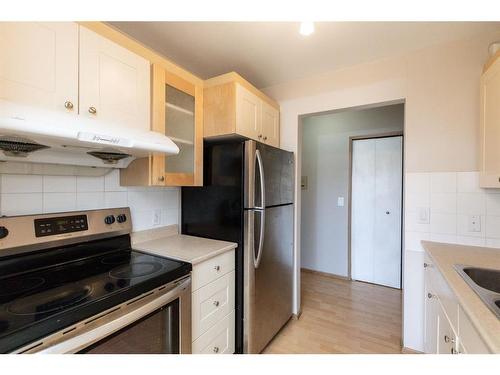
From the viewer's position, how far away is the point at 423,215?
1.68 m

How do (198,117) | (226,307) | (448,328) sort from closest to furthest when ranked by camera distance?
1. (448,328)
2. (226,307)
3. (198,117)

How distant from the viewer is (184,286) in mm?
1240

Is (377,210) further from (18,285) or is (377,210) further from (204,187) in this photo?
(18,285)

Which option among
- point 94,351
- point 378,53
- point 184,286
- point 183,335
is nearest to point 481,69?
point 378,53

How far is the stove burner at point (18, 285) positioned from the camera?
94cm

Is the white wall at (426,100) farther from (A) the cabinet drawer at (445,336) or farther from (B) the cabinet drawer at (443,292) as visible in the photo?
(A) the cabinet drawer at (445,336)

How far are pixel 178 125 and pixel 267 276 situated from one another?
131 centimetres

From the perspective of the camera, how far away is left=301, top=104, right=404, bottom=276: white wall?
10.2 ft

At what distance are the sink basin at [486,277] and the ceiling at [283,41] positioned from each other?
1.49 m

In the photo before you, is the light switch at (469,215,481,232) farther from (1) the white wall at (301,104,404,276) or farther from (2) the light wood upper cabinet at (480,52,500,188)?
(1) the white wall at (301,104,404,276)

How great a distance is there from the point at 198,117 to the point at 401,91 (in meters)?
1.61

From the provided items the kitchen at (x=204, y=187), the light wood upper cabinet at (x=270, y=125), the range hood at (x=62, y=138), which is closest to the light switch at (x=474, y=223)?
the kitchen at (x=204, y=187)

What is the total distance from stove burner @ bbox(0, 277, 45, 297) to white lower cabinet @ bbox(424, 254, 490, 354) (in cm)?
166
